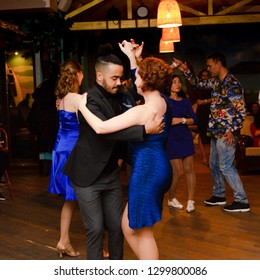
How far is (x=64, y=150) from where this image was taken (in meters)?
4.07

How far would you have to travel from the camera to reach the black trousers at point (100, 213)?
3.17 m

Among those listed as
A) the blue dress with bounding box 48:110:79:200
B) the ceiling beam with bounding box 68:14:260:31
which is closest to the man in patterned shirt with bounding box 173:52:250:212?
the blue dress with bounding box 48:110:79:200

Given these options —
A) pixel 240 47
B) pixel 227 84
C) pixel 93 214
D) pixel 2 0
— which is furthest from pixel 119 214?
pixel 240 47

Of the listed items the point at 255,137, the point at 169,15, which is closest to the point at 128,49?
the point at 169,15

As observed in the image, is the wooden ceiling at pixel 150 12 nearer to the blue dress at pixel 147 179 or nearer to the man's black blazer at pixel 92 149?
the man's black blazer at pixel 92 149

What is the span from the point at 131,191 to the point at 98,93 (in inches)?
23.7

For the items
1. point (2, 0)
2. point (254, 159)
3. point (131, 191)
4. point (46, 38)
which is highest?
point (2, 0)

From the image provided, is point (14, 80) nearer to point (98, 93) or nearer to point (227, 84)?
point (227, 84)

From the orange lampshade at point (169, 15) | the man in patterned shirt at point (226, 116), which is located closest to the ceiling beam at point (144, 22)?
the orange lampshade at point (169, 15)

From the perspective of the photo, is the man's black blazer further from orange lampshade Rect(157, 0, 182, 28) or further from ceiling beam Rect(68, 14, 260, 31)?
ceiling beam Rect(68, 14, 260, 31)

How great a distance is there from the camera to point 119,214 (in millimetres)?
3291

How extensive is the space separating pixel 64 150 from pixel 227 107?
6.38 ft

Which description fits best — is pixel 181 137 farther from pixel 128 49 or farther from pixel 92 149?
pixel 92 149
